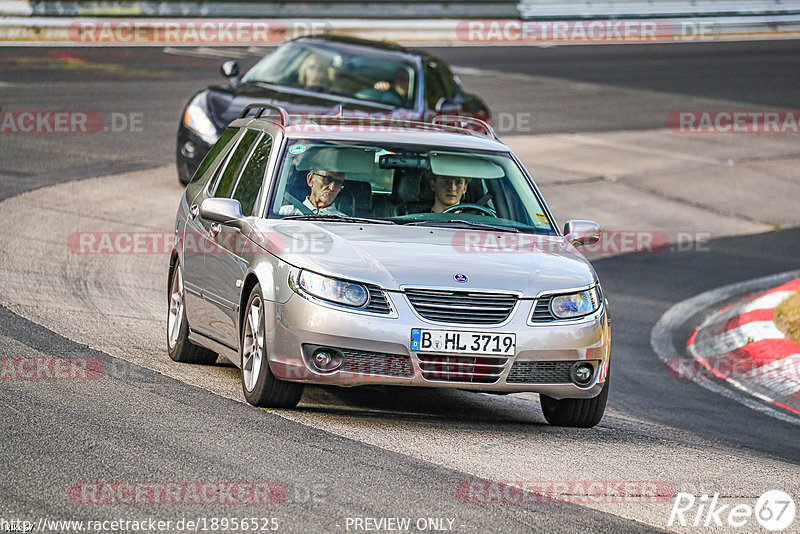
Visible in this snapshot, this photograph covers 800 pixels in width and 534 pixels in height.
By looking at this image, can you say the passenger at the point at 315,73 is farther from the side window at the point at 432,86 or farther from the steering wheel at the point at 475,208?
the steering wheel at the point at 475,208

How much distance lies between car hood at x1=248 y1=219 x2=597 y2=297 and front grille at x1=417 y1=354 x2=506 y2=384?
374 millimetres

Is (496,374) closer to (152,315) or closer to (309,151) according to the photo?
(309,151)

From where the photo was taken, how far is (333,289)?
7.23 m

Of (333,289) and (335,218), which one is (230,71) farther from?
(333,289)

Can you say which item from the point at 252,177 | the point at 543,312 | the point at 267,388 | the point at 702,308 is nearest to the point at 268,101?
the point at 702,308

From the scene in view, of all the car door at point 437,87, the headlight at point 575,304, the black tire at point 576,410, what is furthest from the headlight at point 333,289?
the car door at point 437,87

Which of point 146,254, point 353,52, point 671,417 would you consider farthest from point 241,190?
point 353,52

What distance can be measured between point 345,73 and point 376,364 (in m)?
9.62

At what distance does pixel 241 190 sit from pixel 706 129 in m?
17.4

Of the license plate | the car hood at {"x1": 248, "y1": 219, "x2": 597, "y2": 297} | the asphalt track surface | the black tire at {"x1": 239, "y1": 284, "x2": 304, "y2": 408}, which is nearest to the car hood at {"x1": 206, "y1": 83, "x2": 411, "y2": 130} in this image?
the asphalt track surface

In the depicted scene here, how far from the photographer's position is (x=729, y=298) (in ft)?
44.7

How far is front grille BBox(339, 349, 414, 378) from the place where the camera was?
7180 mm

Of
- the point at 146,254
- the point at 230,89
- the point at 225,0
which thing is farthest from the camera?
the point at 225,0

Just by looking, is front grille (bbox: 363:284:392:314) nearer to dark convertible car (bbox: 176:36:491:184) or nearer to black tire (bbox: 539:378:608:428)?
black tire (bbox: 539:378:608:428)
